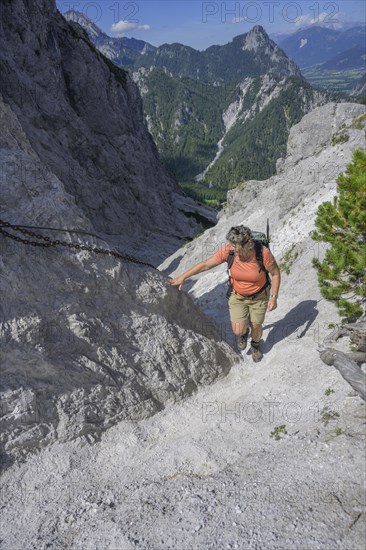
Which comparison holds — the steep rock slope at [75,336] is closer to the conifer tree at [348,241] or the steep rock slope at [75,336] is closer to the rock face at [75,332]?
the rock face at [75,332]

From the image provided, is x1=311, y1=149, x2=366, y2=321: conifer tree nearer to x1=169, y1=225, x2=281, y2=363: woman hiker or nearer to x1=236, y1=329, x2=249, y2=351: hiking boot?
x1=169, y1=225, x2=281, y2=363: woman hiker

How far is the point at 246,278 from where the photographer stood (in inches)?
374

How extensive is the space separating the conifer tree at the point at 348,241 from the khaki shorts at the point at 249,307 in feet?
6.00

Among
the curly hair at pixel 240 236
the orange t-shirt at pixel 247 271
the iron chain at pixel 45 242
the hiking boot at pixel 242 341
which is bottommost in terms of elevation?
the hiking boot at pixel 242 341

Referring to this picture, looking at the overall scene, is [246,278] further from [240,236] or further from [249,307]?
[240,236]

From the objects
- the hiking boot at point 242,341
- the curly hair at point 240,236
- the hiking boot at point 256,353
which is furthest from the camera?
the hiking boot at point 242,341

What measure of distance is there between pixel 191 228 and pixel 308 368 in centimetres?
6591

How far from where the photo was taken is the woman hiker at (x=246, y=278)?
8902 mm

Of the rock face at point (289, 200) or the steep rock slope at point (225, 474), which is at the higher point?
the rock face at point (289, 200)

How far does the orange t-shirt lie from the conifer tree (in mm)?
1999

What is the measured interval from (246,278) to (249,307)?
3.65ft

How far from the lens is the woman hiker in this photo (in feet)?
29.2

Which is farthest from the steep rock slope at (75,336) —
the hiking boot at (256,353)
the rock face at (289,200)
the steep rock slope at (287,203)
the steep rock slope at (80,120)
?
the steep rock slope at (80,120)

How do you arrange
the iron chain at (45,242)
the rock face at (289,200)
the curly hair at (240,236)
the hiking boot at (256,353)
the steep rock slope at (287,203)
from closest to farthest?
the iron chain at (45,242)
the curly hair at (240,236)
the hiking boot at (256,353)
the steep rock slope at (287,203)
the rock face at (289,200)
